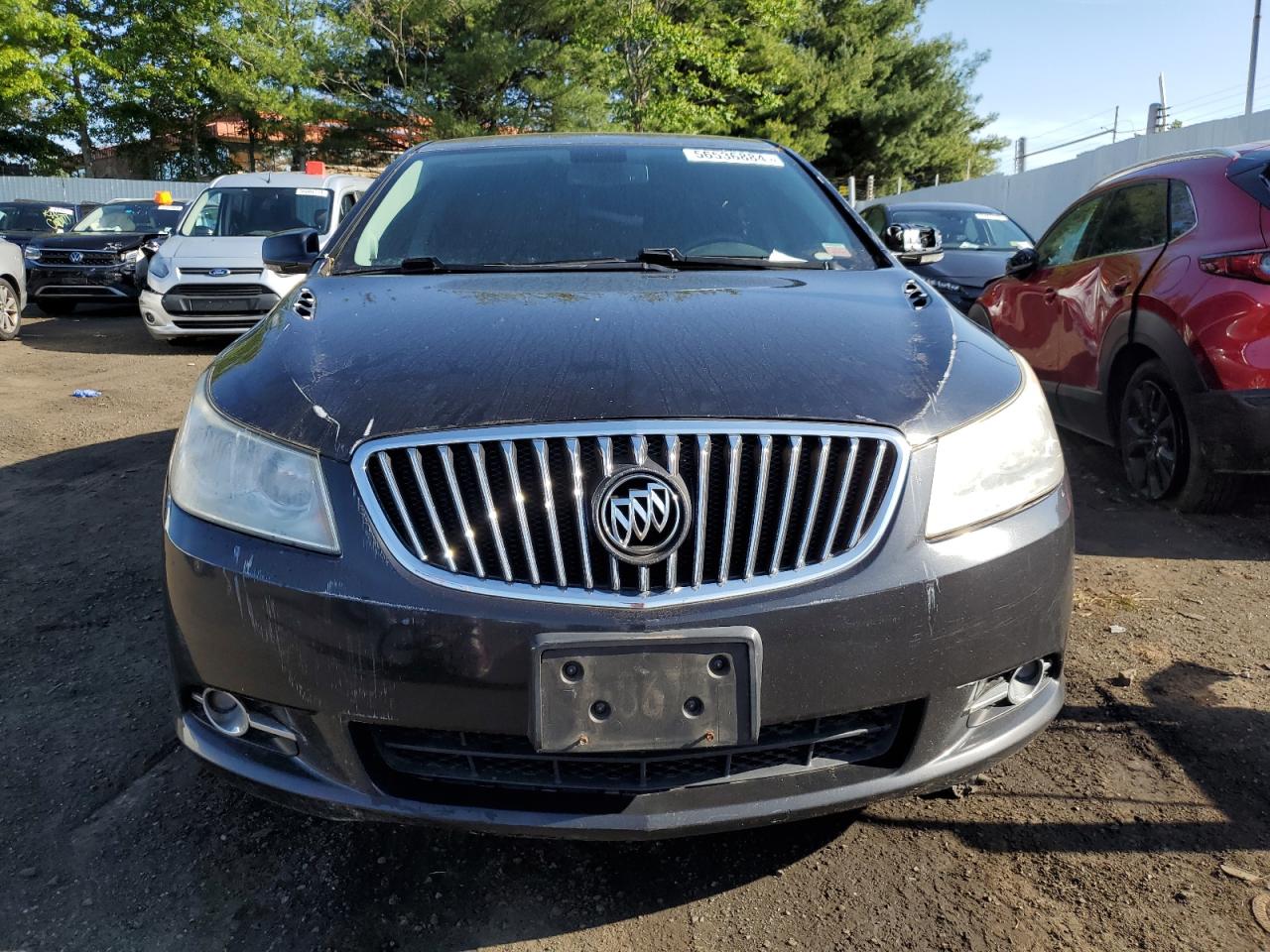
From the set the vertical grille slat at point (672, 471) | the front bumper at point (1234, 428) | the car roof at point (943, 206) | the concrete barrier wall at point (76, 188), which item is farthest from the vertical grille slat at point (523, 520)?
the concrete barrier wall at point (76, 188)

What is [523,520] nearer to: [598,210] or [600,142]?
[598,210]

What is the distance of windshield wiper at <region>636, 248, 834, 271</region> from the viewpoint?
2787mm

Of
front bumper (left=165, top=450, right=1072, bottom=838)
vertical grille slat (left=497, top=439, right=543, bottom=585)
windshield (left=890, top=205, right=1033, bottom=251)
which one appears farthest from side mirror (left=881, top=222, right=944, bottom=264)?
windshield (left=890, top=205, right=1033, bottom=251)

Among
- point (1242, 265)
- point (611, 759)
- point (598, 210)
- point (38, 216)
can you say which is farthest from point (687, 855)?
point (38, 216)

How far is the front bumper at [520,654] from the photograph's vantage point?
162cm

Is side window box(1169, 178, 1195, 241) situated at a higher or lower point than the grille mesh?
higher

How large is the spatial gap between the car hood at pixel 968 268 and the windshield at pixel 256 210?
20.8ft

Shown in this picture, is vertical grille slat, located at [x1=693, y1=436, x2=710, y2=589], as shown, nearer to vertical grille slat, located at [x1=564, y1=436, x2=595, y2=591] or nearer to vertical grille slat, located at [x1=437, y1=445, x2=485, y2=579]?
vertical grille slat, located at [x1=564, y1=436, x2=595, y2=591]

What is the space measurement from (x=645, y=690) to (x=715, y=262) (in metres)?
1.58

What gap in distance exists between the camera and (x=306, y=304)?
8.18 feet

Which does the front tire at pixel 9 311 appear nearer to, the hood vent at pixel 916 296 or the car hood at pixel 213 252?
the car hood at pixel 213 252

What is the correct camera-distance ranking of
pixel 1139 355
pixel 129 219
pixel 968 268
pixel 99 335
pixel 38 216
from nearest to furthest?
pixel 1139 355 < pixel 968 268 < pixel 99 335 < pixel 129 219 < pixel 38 216

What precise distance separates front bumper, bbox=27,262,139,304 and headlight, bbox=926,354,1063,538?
1337 centimetres

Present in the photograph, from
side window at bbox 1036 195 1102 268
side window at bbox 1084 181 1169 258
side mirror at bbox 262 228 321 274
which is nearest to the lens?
side mirror at bbox 262 228 321 274
